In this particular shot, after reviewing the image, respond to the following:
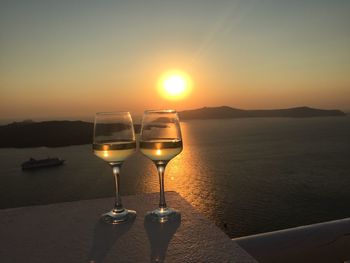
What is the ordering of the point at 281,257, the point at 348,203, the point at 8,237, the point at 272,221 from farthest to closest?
the point at 348,203 → the point at 272,221 → the point at 281,257 → the point at 8,237

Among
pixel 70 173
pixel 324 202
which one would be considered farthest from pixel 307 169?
pixel 70 173

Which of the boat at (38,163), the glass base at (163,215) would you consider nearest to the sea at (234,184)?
the boat at (38,163)

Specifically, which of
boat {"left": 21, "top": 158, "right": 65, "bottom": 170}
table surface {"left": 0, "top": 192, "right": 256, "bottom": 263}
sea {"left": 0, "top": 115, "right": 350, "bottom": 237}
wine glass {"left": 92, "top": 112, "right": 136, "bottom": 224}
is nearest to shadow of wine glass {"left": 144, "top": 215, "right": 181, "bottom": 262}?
table surface {"left": 0, "top": 192, "right": 256, "bottom": 263}

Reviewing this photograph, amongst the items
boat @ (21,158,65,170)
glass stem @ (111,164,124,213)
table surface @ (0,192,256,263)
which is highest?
glass stem @ (111,164,124,213)

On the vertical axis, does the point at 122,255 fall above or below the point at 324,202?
above

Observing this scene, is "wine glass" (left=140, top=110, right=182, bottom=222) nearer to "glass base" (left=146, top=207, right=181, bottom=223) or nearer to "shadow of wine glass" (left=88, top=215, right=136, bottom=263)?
"glass base" (left=146, top=207, right=181, bottom=223)

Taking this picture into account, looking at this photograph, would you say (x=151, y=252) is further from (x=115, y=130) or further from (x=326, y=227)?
(x=326, y=227)

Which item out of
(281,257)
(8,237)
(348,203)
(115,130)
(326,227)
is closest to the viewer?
(8,237)

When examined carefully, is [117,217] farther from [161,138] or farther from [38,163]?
[38,163]
